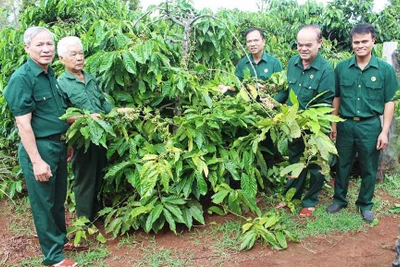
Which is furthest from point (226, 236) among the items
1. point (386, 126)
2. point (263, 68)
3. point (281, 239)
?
point (263, 68)

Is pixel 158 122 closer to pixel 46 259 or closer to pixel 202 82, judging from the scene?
pixel 202 82

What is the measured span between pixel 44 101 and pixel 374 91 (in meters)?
2.72

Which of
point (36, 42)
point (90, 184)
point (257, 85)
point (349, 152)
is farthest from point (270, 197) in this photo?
point (36, 42)

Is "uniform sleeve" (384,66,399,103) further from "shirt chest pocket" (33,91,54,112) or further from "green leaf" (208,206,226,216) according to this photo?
"shirt chest pocket" (33,91,54,112)

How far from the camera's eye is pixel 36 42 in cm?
286

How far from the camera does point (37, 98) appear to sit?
2.90 m

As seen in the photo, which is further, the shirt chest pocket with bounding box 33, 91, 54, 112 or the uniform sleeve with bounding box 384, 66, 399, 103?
the uniform sleeve with bounding box 384, 66, 399, 103

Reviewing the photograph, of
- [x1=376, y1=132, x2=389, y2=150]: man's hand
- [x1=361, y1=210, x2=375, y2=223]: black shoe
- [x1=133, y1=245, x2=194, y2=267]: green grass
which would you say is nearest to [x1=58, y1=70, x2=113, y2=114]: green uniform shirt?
[x1=133, y1=245, x2=194, y2=267]: green grass

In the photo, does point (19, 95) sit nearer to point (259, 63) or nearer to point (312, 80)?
point (312, 80)

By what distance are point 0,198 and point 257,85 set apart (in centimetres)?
304

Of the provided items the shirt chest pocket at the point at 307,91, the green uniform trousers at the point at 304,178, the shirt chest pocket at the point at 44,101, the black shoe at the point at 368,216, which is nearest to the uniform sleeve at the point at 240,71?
the shirt chest pocket at the point at 307,91

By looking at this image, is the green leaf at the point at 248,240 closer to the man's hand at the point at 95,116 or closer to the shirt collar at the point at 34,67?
the man's hand at the point at 95,116

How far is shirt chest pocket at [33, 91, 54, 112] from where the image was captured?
2.90 m

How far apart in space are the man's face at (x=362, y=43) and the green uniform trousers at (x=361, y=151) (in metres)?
0.59
